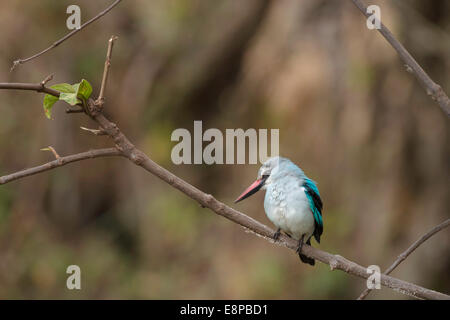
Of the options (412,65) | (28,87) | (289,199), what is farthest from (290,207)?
(28,87)

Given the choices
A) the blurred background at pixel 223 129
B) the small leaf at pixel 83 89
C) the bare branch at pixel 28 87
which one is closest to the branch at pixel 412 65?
the small leaf at pixel 83 89

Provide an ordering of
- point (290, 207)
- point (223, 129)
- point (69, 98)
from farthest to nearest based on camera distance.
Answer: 1. point (223, 129)
2. point (290, 207)
3. point (69, 98)

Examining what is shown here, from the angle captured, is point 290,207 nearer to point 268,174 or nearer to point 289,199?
point 289,199

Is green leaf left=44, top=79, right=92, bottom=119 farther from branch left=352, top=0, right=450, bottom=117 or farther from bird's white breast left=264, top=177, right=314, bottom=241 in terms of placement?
bird's white breast left=264, top=177, right=314, bottom=241

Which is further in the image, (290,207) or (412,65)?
(290,207)

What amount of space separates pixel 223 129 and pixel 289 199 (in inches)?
154

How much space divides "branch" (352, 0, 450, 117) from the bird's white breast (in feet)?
2.65

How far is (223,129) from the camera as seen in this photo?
6.46 meters

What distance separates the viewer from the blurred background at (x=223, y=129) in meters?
5.22

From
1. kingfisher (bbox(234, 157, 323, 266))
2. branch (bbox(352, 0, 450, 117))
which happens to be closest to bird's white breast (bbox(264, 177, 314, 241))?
kingfisher (bbox(234, 157, 323, 266))

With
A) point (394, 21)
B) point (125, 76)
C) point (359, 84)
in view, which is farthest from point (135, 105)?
point (394, 21)

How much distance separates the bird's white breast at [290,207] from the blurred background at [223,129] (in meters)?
2.89

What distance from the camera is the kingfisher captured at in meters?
2.58

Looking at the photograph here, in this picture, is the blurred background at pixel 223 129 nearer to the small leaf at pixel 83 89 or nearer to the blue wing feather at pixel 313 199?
the blue wing feather at pixel 313 199
